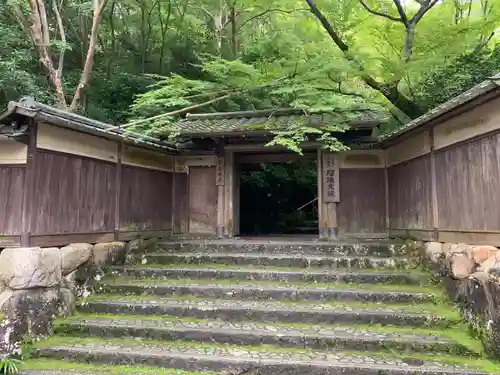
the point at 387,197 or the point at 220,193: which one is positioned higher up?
the point at 220,193

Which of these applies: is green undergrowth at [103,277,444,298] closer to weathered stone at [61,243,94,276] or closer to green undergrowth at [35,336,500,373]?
weathered stone at [61,243,94,276]

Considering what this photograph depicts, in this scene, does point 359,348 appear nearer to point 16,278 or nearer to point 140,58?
point 16,278

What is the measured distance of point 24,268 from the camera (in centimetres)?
573

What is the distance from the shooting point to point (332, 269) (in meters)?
7.23

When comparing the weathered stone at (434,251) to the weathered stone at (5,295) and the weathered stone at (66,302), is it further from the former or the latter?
the weathered stone at (5,295)

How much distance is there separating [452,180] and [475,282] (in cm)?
170

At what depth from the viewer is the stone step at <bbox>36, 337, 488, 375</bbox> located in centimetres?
461

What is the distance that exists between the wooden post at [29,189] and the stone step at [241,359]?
1663mm

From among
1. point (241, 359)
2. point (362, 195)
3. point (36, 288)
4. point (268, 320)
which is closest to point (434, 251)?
point (362, 195)

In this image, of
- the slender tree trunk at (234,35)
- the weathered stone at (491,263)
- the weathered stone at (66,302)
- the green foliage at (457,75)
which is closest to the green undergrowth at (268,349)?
the weathered stone at (66,302)

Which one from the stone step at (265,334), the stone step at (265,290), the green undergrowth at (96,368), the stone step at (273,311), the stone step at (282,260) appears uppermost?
the stone step at (282,260)

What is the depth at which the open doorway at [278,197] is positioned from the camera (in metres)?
14.0

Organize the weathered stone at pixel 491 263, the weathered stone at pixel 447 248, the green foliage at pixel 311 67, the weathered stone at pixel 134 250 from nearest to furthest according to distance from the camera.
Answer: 1. the weathered stone at pixel 491 263
2. the weathered stone at pixel 447 248
3. the weathered stone at pixel 134 250
4. the green foliage at pixel 311 67

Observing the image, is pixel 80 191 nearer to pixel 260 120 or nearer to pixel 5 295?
pixel 5 295
